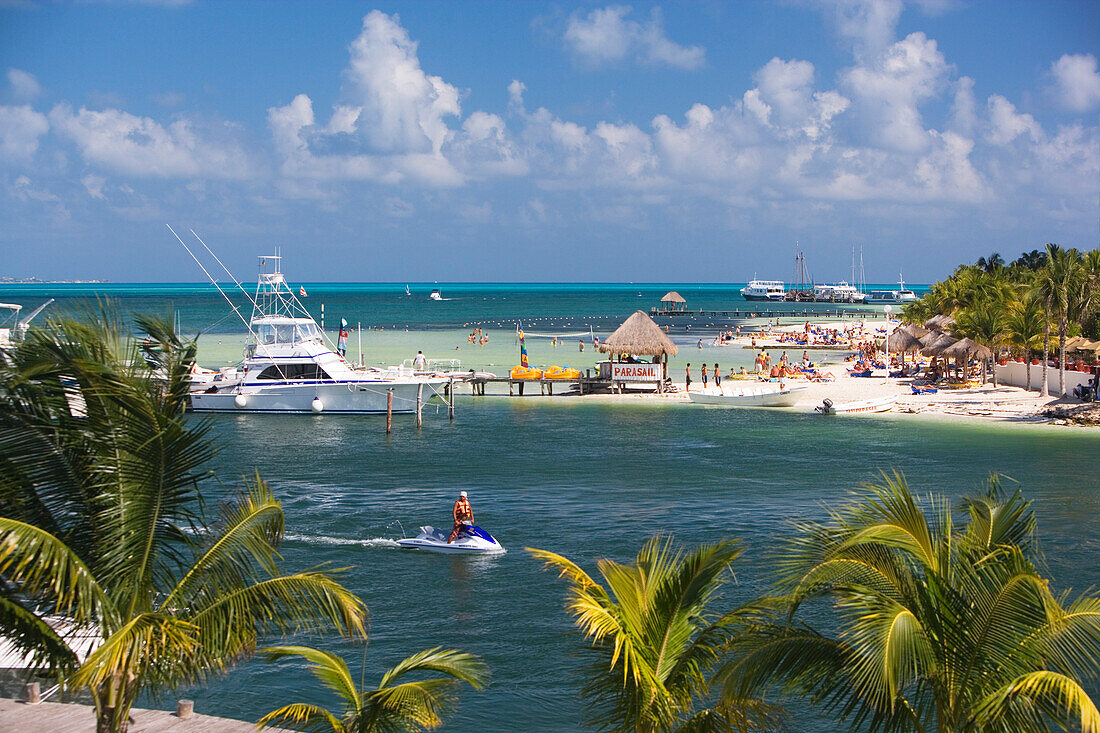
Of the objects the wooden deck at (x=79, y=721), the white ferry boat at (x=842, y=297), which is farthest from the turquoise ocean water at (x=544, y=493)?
the white ferry boat at (x=842, y=297)

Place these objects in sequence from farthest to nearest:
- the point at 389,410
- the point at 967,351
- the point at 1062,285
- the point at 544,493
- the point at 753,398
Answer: the point at 753,398, the point at 967,351, the point at 389,410, the point at 1062,285, the point at 544,493

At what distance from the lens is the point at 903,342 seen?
162ft

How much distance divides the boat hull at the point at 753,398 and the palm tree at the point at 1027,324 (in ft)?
29.4

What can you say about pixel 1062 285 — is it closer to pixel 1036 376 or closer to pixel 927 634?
pixel 1036 376

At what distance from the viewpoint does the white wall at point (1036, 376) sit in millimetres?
38763

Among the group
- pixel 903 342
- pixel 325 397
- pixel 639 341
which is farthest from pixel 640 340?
pixel 903 342

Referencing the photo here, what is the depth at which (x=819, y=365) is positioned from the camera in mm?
60625

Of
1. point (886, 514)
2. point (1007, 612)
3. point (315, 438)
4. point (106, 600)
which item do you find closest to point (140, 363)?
point (106, 600)

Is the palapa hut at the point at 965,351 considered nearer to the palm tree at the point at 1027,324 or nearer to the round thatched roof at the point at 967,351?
the round thatched roof at the point at 967,351

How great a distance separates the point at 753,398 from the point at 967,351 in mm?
9213

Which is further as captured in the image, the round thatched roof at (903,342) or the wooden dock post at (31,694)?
the round thatched roof at (903,342)

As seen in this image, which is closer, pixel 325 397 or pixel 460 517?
pixel 460 517

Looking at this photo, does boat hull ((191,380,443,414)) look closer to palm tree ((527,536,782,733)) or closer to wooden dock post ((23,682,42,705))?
wooden dock post ((23,682,42,705))

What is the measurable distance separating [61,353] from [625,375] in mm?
38958
